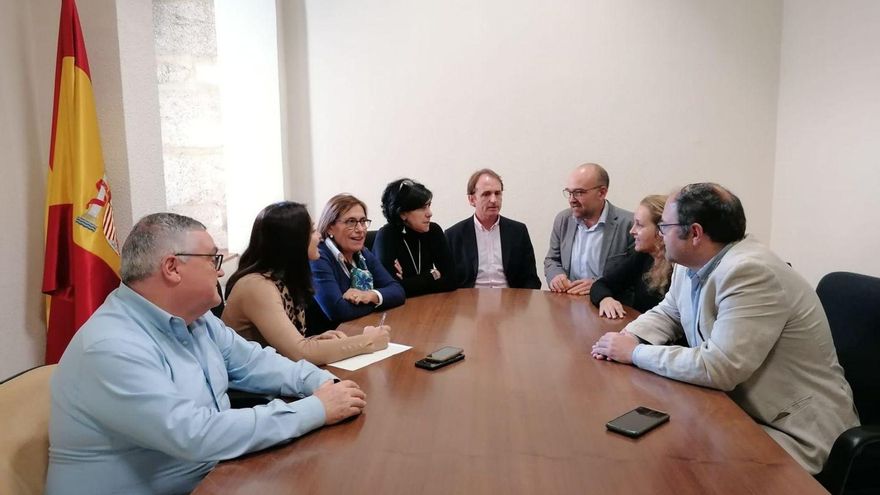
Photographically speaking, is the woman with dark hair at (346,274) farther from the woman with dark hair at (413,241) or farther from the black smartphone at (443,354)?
the black smartphone at (443,354)

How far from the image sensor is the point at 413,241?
3324 mm

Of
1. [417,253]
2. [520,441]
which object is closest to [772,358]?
[520,441]

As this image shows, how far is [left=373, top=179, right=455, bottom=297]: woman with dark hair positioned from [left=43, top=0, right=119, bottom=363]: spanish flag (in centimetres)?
145

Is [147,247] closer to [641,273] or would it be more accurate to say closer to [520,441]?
[520,441]

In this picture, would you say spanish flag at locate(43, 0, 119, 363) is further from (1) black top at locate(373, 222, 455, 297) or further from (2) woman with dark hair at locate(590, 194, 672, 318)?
(2) woman with dark hair at locate(590, 194, 672, 318)

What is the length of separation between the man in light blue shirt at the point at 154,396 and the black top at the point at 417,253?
67.3 inches

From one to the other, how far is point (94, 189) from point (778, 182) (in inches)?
163

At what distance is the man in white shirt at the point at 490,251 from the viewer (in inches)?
143

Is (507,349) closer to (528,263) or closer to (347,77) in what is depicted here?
(528,263)

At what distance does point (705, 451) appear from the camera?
1.33m

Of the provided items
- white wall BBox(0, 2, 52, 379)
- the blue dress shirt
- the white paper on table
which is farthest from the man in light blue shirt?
white wall BBox(0, 2, 52, 379)

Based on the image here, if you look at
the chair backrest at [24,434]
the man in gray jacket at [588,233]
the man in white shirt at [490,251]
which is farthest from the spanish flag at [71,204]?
the man in gray jacket at [588,233]

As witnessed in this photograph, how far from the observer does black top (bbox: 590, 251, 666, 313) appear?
2857mm

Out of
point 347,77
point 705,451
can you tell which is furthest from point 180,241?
point 347,77
